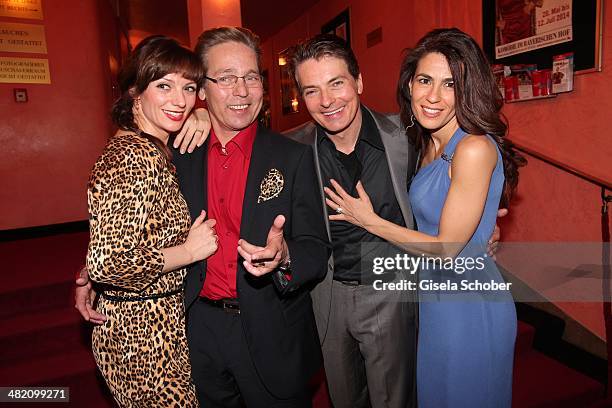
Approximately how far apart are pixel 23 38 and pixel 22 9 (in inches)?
14.3

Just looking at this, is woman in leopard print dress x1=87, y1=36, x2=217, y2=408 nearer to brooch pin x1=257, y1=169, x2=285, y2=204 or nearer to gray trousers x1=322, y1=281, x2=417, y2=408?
brooch pin x1=257, y1=169, x2=285, y2=204

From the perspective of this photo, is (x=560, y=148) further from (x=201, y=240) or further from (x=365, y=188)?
(x=201, y=240)

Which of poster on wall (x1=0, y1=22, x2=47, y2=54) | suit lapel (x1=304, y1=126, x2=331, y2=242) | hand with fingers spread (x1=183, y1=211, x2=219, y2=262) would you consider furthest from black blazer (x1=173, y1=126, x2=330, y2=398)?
poster on wall (x1=0, y1=22, x2=47, y2=54)

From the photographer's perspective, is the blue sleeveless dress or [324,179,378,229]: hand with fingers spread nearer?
the blue sleeveless dress

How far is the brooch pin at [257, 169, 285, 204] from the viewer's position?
1.66 meters

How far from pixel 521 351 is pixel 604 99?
1997mm

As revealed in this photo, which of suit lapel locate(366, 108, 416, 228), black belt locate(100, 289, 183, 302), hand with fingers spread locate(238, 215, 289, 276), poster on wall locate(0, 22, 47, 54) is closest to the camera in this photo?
hand with fingers spread locate(238, 215, 289, 276)

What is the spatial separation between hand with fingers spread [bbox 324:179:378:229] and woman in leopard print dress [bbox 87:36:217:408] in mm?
630

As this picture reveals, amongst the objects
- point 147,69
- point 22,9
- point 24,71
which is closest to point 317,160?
point 147,69

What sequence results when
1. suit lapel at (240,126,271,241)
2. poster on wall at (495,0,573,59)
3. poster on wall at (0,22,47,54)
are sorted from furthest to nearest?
1. poster on wall at (0,22,47,54)
2. poster on wall at (495,0,573,59)
3. suit lapel at (240,126,271,241)

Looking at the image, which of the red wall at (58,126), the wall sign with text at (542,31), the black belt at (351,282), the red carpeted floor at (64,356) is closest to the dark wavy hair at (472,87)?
the black belt at (351,282)

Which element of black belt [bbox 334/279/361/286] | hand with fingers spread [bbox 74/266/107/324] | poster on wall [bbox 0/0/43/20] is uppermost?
poster on wall [bbox 0/0/43/20]

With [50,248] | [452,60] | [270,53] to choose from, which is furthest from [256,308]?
[270,53]

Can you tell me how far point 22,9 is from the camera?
5.35 meters
